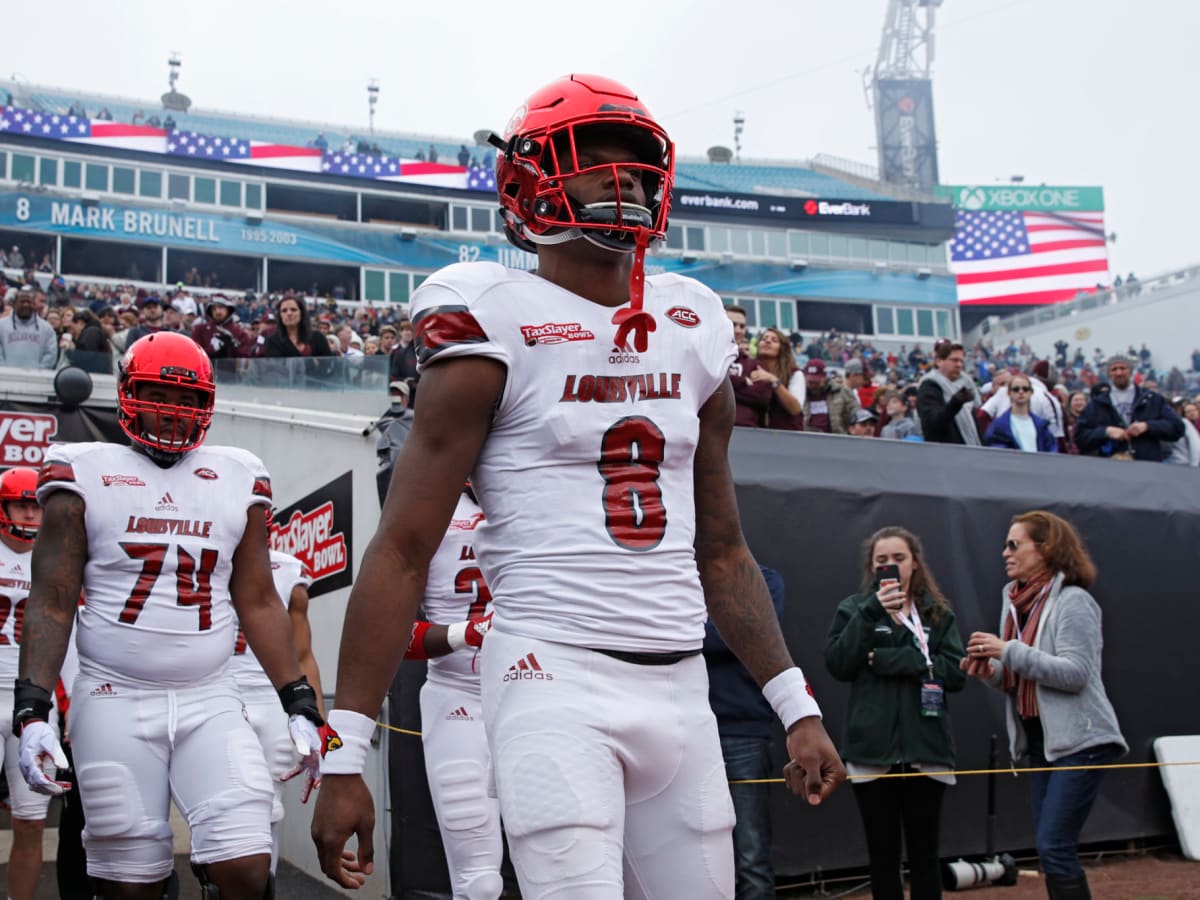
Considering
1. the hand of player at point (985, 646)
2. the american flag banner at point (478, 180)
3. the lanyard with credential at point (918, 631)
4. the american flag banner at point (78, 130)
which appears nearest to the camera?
the hand of player at point (985, 646)

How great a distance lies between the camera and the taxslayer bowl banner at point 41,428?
1129 centimetres

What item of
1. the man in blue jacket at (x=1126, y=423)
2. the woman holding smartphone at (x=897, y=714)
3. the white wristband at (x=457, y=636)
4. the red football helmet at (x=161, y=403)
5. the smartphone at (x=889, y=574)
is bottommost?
the woman holding smartphone at (x=897, y=714)

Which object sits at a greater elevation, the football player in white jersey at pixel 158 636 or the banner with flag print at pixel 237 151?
the banner with flag print at pixel 237 151

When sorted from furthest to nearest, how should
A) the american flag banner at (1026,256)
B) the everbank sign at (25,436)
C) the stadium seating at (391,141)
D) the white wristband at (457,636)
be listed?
the american flag banner at (1026,256) → the stadium seating at (391,141) → the everbank sign at (25,436) → the white wristband at (457,636)

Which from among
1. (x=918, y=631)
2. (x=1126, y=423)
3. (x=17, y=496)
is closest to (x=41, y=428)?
(x=17, y=496)

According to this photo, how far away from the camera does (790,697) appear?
2.61 meters

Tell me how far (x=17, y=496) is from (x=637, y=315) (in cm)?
536

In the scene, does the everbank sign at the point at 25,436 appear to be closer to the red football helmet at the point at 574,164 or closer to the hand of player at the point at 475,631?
the hand of player at the point at 475,631

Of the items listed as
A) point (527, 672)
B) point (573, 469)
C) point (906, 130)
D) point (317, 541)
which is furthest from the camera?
point (906, 130)

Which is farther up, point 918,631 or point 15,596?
point 15,596

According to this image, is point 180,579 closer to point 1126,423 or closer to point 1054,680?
point 1054,680

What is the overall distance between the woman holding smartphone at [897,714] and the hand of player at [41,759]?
3.10 metres

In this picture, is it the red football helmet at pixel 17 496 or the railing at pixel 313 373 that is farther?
the railing at pixel 313 373

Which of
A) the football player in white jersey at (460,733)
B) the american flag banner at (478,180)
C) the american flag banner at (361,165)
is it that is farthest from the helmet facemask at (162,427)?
the american flag banner at (478,180)
